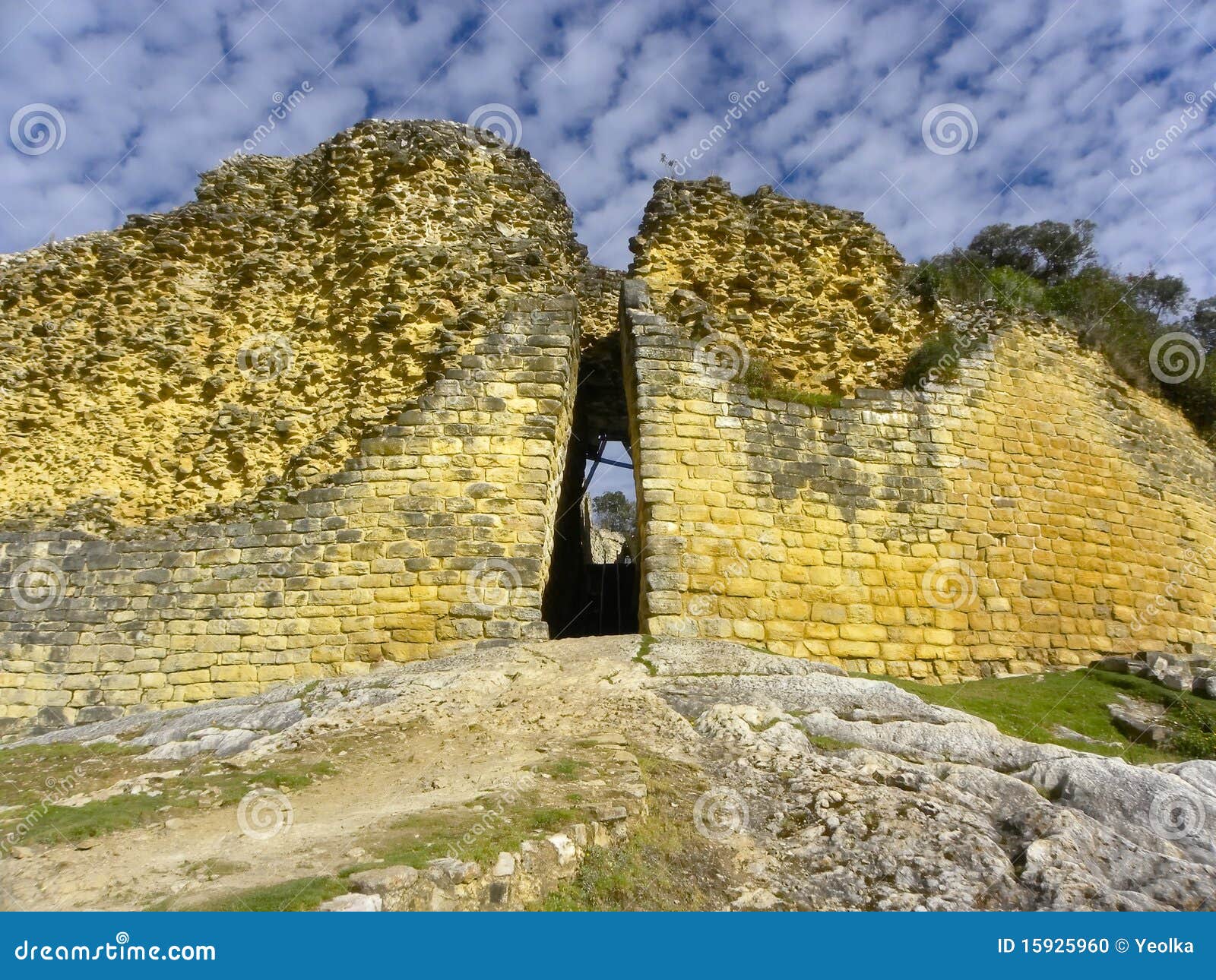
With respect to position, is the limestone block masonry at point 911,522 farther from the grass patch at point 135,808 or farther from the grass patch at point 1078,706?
the grass patch at point 135,808

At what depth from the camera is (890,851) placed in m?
3.97

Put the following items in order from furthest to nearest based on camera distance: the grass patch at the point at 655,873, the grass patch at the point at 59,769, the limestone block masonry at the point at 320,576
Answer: the limestone block masonry at the point at 320,576
the grass patch at the point at 59,769
the grass patch at the point at 655,873

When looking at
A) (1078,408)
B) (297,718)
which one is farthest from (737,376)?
(297,718)

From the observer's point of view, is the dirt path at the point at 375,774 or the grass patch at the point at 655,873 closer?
the grass patch at the point at 655,873

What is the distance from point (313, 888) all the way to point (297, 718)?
3.57 meters

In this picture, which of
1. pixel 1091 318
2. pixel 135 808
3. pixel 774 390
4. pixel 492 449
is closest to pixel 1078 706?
pixel 774 390

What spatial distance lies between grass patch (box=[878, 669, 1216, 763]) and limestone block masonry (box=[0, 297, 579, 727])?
4.60m

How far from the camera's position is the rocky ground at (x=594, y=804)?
11.9 feet

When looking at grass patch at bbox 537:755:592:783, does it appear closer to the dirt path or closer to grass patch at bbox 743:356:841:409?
the dirt path

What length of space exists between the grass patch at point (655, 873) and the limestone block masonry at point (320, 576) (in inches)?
173

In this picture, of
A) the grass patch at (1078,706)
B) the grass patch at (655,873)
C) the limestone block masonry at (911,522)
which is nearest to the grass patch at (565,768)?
the grass patch at (655,873)

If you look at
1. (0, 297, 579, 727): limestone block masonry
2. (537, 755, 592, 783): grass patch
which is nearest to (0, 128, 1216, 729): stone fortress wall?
(0, 297, 579, 727): limestone block masonry

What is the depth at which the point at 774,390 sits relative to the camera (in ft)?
33.1

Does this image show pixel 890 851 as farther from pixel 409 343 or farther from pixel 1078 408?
pixel 1078 408
